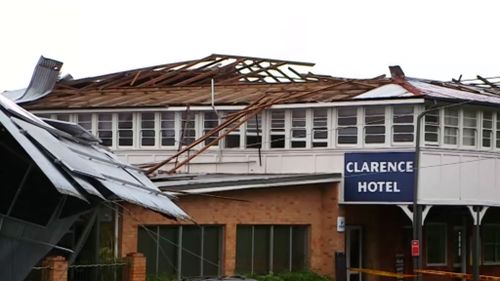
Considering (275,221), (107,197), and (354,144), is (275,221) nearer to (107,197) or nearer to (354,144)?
(354,144)

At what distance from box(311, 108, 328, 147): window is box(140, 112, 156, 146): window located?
18.9 feet

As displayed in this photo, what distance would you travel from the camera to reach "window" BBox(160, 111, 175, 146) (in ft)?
122

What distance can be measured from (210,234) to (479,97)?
1068 cm

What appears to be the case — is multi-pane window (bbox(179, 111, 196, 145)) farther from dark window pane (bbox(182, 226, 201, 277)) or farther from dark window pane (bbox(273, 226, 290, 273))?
dark window pane (bbox(182, 226, 201, 277))

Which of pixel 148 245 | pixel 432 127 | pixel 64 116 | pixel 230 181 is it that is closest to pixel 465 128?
pixel 432 127

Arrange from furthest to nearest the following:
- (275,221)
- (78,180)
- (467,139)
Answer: (467,139) < (275,221) < (78,180)

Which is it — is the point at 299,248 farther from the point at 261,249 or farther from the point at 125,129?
the point at 125,129

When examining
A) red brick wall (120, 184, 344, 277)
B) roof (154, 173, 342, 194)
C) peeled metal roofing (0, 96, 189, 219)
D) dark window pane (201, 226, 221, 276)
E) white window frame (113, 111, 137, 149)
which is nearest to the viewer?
peeled metal roofing (0, 96, 189, 219)

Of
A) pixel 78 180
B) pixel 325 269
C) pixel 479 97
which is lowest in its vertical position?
pixel 325 269

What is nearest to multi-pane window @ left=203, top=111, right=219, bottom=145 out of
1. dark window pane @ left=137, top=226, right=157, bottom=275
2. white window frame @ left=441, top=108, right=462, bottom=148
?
white window frame @ left=441, top=108, right=462, bottom=148

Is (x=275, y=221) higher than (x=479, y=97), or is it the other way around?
(x=479, y=97)

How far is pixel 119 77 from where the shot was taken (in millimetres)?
43094

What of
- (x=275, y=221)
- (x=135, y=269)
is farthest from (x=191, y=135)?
(x=135, y=269)

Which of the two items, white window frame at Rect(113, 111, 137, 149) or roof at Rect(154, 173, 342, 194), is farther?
white window frame at Rect(113, 111, 137, 149)
